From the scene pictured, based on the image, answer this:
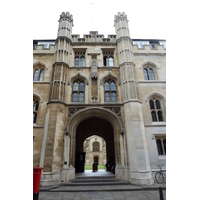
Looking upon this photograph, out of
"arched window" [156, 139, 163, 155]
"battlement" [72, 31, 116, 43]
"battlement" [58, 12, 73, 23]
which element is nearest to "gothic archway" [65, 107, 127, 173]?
"arched window" [156, 139, 163, 155]

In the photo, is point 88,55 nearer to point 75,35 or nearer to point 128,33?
point 75,35

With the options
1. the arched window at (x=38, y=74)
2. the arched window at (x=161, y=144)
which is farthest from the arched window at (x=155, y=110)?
the arched window at (x=38, y=74)

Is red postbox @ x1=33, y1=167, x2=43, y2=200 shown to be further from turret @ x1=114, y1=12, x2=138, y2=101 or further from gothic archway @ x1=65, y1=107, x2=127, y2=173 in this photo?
turret @ x1=114, y1=12, x2=138, y2=101

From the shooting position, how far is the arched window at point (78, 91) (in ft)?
35.8

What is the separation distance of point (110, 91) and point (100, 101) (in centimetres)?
142

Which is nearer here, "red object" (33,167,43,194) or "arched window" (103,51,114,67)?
"red object" (33,167,43,194)

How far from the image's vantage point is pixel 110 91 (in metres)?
11.3

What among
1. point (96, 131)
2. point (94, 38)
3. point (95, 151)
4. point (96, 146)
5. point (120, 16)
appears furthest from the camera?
point (96, 146)

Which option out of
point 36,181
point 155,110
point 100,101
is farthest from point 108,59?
point 36,181

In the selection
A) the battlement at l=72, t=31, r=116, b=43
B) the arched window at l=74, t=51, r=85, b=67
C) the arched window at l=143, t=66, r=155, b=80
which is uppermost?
the battlement at l=72, t=31, r=116, b=43

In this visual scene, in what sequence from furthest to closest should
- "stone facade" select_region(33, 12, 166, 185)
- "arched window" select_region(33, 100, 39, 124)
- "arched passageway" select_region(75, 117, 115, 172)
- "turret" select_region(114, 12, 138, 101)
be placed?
"arched passageway" select_region(75, 117, 115, 172) → "turret" select_region(114, 12, 138, 101) → "arched window" select_region(33, 100, 39, 124) → "stone facade" select_region(33, 12, 166, 185)

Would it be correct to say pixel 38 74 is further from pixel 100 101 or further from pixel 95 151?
pixel 95 151

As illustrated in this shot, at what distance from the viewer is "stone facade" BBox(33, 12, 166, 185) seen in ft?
28.1

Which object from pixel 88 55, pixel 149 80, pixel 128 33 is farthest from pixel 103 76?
pixel 128 33
